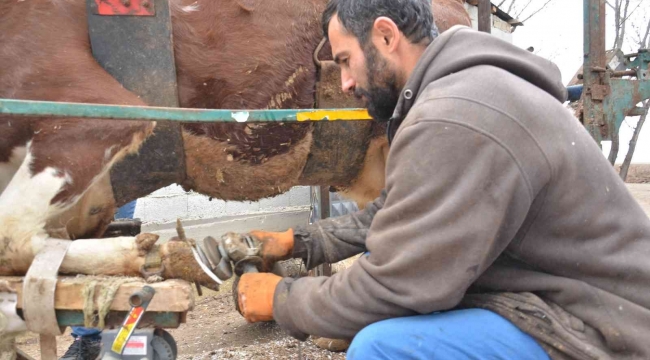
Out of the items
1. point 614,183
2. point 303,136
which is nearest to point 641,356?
point 614,183

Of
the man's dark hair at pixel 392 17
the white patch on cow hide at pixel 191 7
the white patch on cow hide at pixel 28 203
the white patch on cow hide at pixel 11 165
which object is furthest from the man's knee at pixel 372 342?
the white patch on cow hide at pixel 191 7

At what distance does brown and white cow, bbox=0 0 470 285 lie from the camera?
6.95 feet

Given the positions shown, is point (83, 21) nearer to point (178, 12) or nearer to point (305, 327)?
point (178, 12)

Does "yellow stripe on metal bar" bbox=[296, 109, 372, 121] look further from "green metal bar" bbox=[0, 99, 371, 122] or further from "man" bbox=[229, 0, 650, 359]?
"man" bbox=[229, 0, 650, 359]

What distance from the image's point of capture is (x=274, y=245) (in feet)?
7.11

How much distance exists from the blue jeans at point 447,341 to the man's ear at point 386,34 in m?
0.77

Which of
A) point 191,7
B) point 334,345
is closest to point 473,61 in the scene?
point 191,7

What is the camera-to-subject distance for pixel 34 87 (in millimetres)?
2250

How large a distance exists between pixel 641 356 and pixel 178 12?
2.15 metres

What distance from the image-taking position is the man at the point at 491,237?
1.33 meters

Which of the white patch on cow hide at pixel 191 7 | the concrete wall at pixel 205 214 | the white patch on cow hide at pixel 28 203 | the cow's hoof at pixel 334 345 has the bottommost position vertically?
the concrete wall at pixel 205 214

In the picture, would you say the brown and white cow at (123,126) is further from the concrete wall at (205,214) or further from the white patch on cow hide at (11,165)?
the concrete wall at (205,214)

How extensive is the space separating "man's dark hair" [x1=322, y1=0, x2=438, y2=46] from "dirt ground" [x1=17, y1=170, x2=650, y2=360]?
183cm

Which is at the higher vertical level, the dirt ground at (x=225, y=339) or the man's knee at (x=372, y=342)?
the man's knee at (x=372, y=342)
